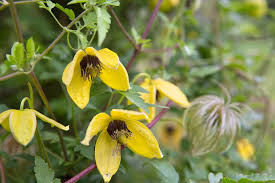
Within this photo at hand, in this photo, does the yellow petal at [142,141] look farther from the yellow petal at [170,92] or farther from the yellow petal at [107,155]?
the yellow petal at [170,92]

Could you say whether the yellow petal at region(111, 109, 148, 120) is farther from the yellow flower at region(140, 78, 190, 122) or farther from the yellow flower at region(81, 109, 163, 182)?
the yellow flower at region(140, 78, 190, 122)

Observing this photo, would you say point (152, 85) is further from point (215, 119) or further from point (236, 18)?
point (236, 18)

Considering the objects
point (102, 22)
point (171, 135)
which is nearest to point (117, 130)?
point (102, 22)

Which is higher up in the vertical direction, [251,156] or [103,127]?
[103,127]

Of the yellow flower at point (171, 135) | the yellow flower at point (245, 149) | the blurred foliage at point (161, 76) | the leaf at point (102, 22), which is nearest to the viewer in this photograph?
the leaf at point (102, 22)

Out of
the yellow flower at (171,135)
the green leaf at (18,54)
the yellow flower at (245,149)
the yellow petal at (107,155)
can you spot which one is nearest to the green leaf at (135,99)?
the yellow petal at (107,155)

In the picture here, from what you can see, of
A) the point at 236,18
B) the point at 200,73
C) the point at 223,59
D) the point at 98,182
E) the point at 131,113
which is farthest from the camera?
the point at 236,18

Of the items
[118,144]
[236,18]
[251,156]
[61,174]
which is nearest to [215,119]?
[118,144]

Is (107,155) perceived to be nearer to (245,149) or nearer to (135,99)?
(135,99)
